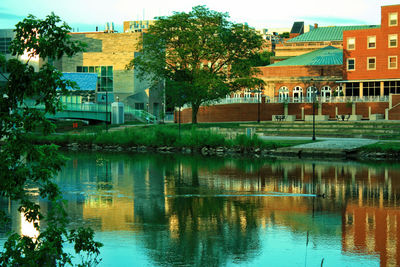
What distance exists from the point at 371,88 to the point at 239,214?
6645 cm

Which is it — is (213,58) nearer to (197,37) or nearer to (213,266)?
(197,37)

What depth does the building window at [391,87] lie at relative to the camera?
78.1m

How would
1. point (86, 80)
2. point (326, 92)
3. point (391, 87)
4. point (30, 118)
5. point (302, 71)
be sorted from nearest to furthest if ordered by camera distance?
1. point (30, 118)
2. point (391, 87)
3. point (326, 92)
4. point (302, 71)
5. point (86, 80)

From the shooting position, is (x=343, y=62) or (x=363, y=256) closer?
(x=363, y=256)

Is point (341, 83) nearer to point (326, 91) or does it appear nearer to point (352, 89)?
point (352, 89)

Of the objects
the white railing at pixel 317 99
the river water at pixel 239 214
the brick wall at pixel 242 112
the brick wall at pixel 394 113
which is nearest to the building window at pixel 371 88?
the white railing at pixel 317 99

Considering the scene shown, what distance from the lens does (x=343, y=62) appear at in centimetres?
8169

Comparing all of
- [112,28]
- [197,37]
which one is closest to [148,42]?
[197,37]

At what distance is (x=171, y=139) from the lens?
50.4 meters

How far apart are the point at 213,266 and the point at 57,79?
5060mm

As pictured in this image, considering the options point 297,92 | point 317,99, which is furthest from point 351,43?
point 297,92

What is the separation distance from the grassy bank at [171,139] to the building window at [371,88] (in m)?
36.0

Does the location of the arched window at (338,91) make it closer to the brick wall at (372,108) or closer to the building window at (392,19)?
the brick wall at (372,108)

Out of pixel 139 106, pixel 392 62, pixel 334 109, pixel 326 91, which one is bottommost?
pixel 334 109
